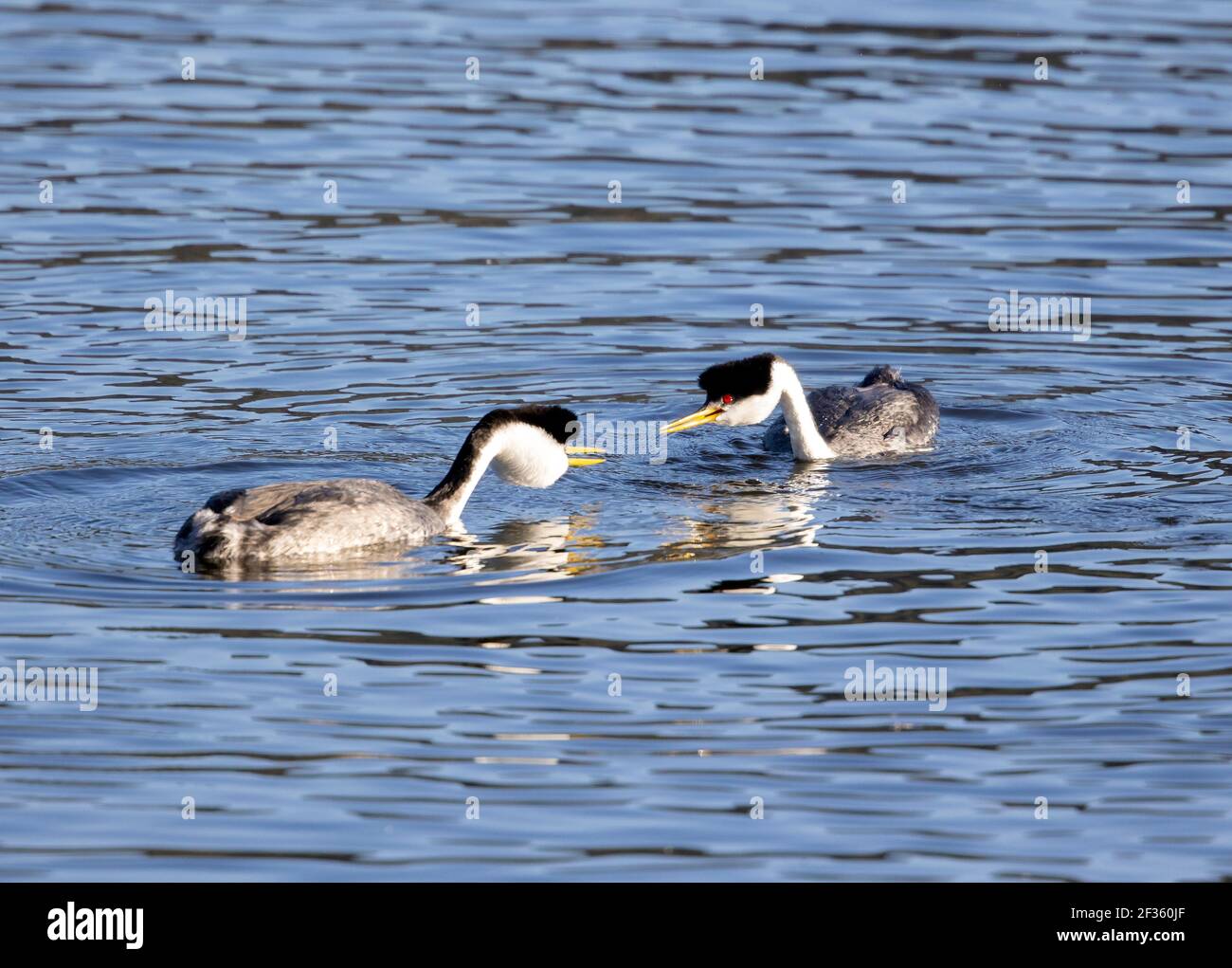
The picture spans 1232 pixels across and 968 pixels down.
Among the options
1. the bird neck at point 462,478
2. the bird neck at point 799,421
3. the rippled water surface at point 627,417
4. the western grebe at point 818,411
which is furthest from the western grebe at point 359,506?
the bird neck at point 799,421

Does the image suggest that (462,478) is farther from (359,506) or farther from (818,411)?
(818,411)

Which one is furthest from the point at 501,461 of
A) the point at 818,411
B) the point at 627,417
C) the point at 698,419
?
the point at 818,411

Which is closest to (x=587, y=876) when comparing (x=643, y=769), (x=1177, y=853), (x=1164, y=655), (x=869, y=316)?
(x=643, y=769)

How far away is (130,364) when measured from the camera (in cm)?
1786

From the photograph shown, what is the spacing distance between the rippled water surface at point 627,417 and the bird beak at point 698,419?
1.45ft

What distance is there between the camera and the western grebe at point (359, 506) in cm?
1259

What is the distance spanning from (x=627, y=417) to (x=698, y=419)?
44.9 inches

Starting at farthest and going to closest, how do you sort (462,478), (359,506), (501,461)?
(501,461) → (462,478) → (359,506)

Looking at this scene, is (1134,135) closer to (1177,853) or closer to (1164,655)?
(1164,655)

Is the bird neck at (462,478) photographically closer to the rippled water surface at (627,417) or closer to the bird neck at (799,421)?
the rippled water surface at (627,417)

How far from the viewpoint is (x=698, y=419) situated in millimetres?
15594

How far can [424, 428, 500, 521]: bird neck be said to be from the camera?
1377cm

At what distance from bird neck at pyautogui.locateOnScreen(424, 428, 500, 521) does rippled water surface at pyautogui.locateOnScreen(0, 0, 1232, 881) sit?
32cm

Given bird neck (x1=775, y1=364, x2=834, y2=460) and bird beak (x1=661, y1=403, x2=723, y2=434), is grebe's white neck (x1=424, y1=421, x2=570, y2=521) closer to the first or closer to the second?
bird beak (x1=661, y1=403, x2=723, y2=434)
